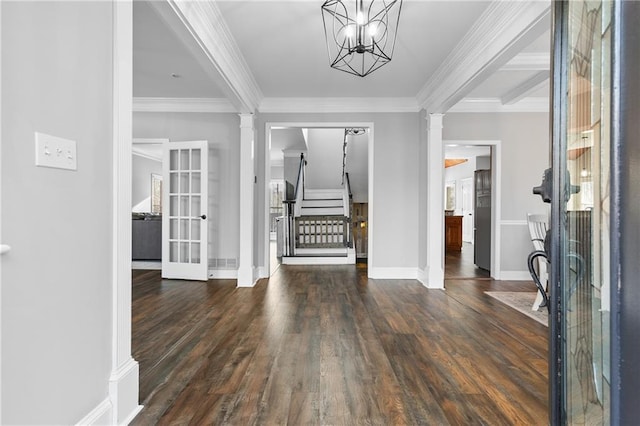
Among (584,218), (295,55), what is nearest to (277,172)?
(295,55)

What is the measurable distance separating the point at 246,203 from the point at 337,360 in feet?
9.00

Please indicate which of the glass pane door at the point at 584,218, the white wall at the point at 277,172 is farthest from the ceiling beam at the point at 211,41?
the white wall at the point at 277,172

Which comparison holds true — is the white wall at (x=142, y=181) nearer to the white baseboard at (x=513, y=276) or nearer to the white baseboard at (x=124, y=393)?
the white baseboard at (x=124, y=393)

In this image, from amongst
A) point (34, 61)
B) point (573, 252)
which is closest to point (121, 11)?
point (34, 61)

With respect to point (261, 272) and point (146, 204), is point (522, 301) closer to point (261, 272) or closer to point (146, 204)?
point (261, 272)

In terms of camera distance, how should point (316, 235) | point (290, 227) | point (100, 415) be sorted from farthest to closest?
point (316, 235) → point (290, 227) → point (100, 415)

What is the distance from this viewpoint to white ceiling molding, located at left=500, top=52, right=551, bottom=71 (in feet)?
11.5

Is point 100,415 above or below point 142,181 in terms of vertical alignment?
below

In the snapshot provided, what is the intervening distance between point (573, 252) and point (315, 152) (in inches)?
331

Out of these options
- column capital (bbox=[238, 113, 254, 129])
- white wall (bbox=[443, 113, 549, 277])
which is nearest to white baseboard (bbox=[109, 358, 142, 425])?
column capital (bbox=[238, 113, 254, 129])

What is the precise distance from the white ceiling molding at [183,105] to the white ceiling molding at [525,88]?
12.9ft

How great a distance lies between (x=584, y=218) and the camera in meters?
0.94

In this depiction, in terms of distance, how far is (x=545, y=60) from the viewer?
3.51 metres

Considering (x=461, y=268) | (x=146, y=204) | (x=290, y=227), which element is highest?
(x=146, y=204)
